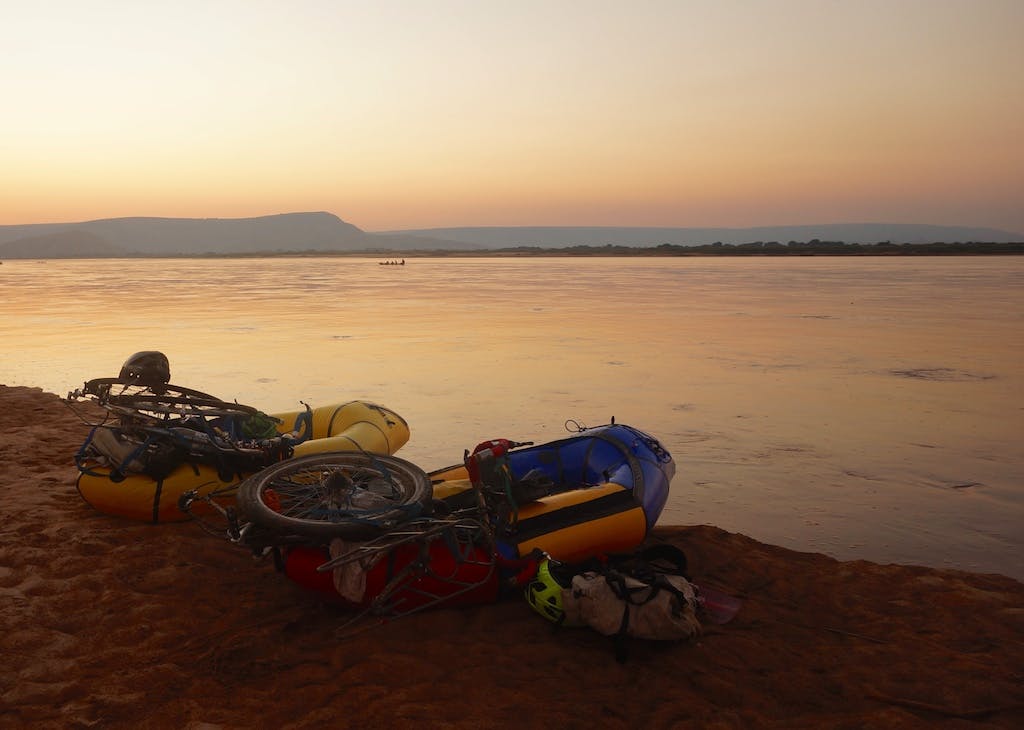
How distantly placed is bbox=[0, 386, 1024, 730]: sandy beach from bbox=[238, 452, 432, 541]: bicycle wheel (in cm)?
64

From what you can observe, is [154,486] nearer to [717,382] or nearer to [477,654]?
[477,654]

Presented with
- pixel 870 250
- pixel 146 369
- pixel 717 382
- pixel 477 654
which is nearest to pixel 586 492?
pixel 477 654

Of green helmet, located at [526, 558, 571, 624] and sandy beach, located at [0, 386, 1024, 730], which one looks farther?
green helmet, located at [526, 558, 571, 624]

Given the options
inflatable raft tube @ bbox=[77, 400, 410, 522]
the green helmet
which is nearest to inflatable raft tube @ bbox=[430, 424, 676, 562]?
the green helmet

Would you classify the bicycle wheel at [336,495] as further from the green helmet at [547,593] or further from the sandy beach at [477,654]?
the green helmet at [547,593]

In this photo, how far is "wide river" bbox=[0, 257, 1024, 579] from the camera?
6.98m

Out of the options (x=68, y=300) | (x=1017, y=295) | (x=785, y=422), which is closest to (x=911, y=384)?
(x=785, y=422)

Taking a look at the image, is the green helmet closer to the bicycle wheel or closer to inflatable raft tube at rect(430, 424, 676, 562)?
inflatable raft tube at rect(430, 424, 676, 562)

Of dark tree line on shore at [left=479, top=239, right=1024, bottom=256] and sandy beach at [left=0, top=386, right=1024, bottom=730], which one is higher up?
dark tree line on shore at [left=479, top=239, right=1024, bottom=256]

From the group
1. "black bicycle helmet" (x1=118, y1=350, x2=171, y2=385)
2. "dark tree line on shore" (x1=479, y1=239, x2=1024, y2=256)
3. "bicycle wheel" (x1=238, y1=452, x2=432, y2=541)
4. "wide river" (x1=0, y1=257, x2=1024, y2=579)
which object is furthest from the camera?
"dark tree line on shore" (x1=479, y1=239, x2=1024, y2=256)

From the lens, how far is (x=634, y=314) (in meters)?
23.7

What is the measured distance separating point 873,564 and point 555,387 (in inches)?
270

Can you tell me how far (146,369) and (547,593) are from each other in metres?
5.32

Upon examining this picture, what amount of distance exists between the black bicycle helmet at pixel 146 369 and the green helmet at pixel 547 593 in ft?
16.5
